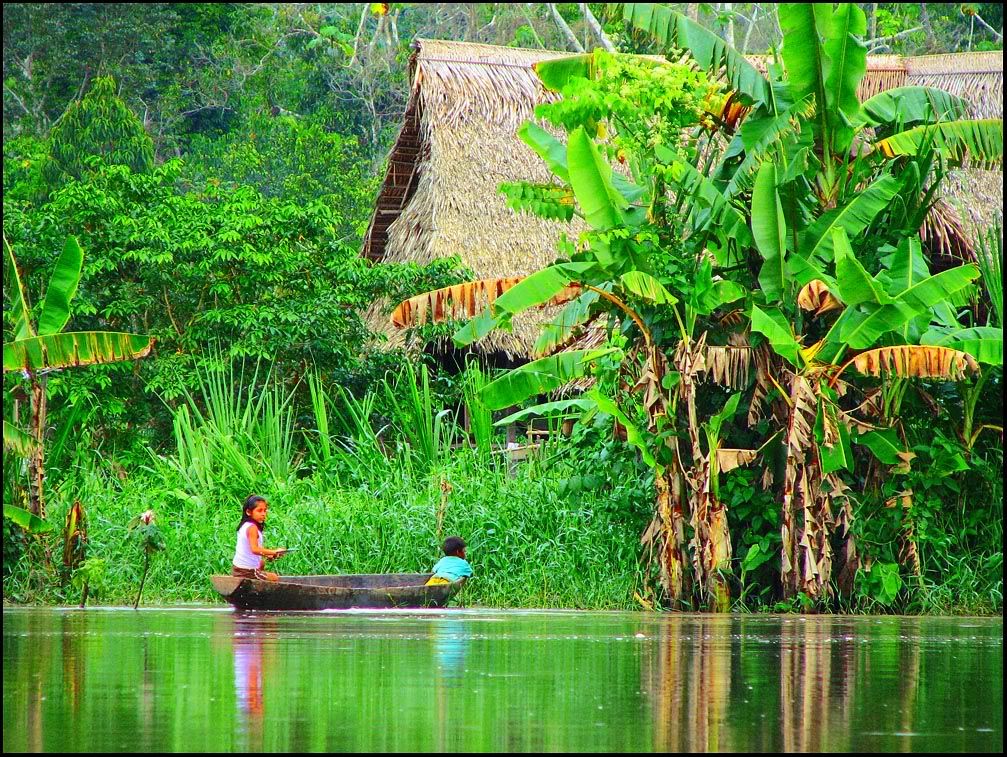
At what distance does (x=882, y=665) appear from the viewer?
8.70 meters

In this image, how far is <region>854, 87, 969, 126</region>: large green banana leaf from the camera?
14312 millimetres

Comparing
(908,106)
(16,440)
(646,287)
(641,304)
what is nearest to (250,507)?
(16,440)

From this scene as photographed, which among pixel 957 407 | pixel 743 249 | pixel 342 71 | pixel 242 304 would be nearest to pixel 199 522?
pixel 242 304

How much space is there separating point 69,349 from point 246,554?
2464 millimetres

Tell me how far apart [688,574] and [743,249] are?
115 inches

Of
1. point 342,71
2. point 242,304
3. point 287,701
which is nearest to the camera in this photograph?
point 287,701

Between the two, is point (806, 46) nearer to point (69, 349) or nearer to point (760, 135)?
point (760, 135)

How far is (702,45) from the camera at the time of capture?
1403 cm

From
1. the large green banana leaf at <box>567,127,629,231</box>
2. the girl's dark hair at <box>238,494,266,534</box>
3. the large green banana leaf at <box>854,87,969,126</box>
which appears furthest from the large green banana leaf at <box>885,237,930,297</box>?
the girl's dark hair at <box>238,494,266,534</box>

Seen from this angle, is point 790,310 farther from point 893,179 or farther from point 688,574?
point 688,574

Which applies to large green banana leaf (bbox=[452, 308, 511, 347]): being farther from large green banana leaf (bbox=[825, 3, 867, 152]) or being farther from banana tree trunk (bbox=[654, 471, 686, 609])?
large green banana leaf (bbox=[825, 3, 867, 152])

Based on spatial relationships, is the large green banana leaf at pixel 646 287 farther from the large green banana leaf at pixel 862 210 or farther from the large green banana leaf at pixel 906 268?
the large green banana leaf at pixel 906 268

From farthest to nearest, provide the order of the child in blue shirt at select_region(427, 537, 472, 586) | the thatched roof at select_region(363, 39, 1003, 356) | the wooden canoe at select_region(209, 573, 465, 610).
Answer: the thatched roof at select_region(363, 39, 1003, 356) < the child in blue shirt at select_region(427, 537, 472, 586) < the wooden canoe at select_region(209, 573, 465, 610)

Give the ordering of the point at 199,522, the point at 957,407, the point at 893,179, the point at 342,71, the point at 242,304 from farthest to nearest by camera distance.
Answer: the point at 342,71
the point at 242,304
the point at 199,522
the point at 957,407
the point at 893,179
